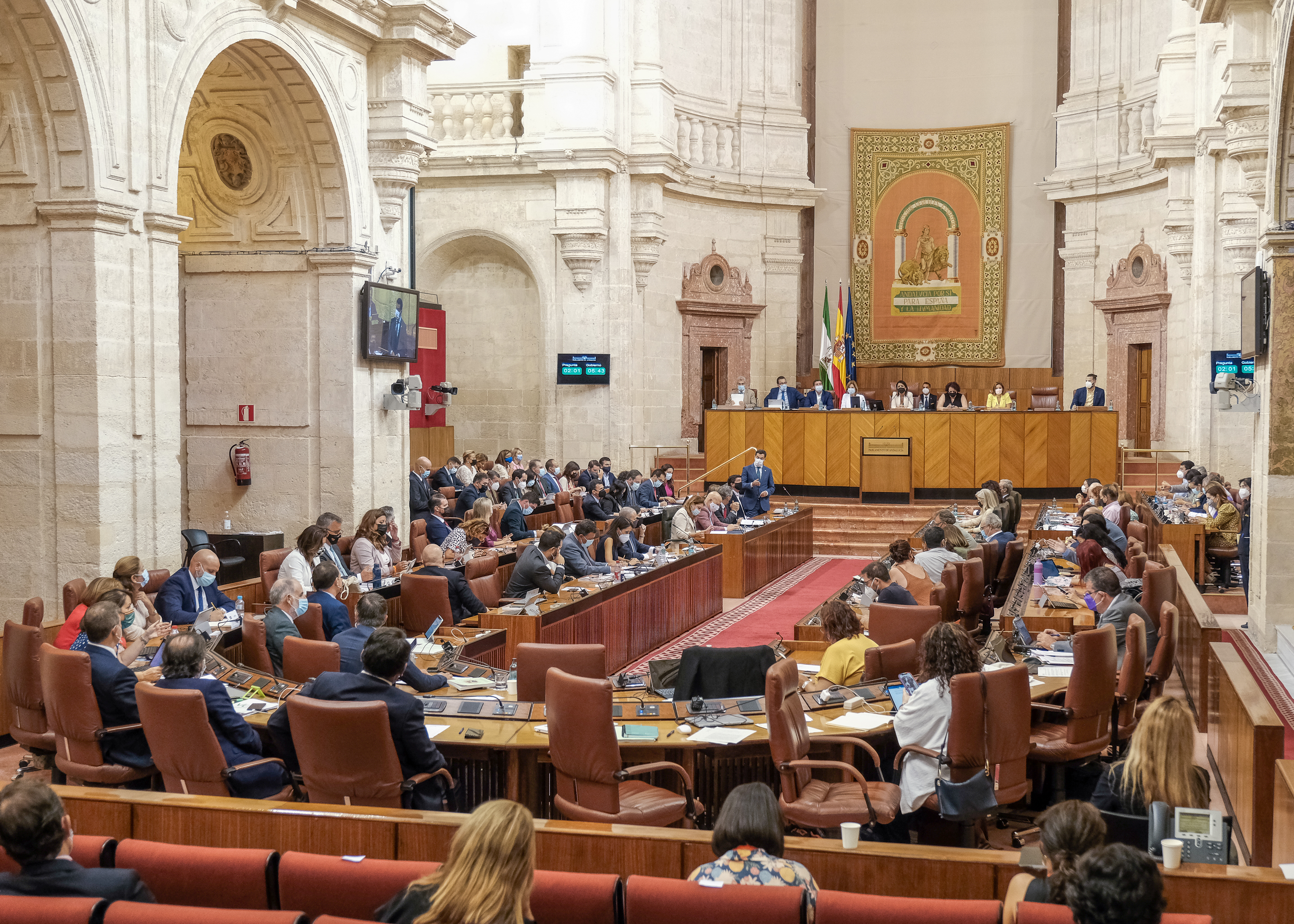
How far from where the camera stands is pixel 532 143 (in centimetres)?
1870

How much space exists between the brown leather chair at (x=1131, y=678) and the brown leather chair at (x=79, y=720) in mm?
4753

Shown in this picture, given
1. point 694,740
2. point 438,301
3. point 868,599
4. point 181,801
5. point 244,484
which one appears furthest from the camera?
point 438,301

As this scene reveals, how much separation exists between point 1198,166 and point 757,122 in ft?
24.9

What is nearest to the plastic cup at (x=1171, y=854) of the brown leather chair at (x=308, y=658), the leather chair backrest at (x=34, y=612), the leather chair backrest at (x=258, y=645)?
the brown leather chair at (x=308, y=658)

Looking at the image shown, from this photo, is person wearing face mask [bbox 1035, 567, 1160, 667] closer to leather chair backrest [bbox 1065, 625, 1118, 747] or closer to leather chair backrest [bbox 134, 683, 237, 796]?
leather chair backrest [bbox 1065, 625, 1118, 747]

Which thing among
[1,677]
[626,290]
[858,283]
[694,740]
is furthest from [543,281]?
[694,740]

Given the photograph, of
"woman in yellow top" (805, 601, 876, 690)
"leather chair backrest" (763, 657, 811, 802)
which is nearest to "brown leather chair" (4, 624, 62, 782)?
"leather chair backrest" (763, 657, 811, 802)

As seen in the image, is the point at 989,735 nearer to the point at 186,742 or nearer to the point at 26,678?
the point at 186,742

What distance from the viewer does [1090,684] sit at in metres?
5.82

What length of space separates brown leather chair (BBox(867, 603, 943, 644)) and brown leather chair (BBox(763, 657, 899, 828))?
2306 millimetres

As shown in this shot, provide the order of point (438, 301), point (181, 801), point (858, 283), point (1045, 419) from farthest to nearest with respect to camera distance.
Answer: point (858, 283), point (438, 301), point (1045, 419), point (181, 801)

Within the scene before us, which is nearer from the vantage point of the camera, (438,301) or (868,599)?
(868,599)

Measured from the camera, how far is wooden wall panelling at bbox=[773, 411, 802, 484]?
725 inches

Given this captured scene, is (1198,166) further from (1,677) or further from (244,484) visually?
(1,677)
